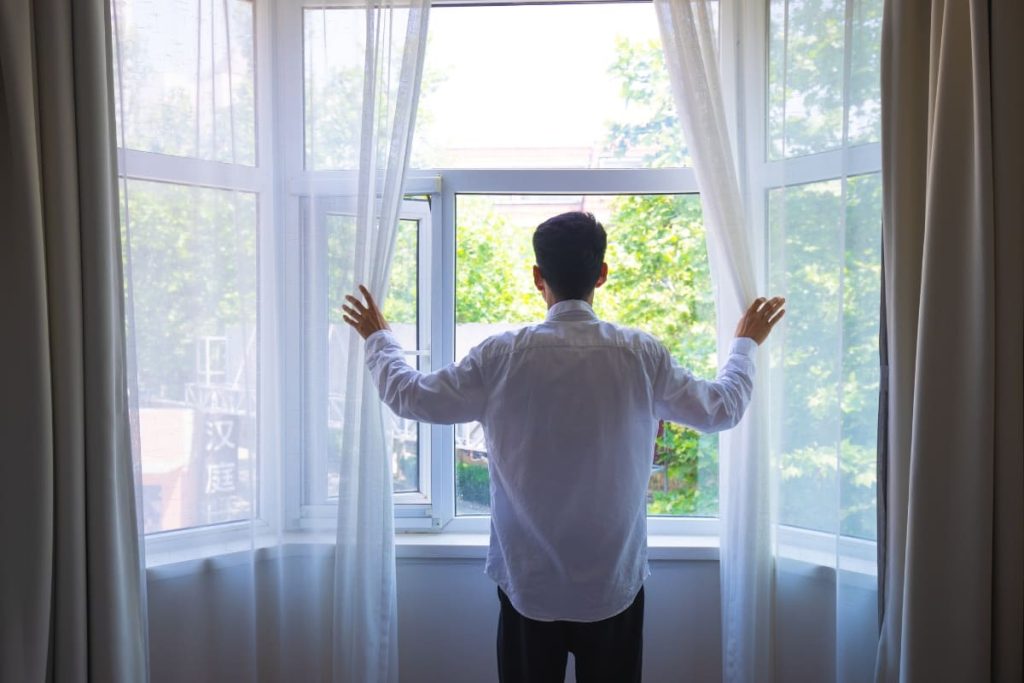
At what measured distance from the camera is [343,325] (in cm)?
178

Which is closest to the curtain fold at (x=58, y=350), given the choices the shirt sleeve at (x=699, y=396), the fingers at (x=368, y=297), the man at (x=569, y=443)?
the fingers at (x=368, y=297)

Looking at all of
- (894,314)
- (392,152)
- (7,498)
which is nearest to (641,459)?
(894,314)

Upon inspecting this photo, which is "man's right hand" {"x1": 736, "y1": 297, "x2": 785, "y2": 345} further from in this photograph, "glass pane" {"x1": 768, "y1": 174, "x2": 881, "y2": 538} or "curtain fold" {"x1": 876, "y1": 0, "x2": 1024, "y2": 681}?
"curtain fold" {"x1": 876, "y1": 0, "x2": 1024, "y2": 681}

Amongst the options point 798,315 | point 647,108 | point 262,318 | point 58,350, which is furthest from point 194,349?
point 798,315

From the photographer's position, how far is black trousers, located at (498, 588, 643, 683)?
1480 mm

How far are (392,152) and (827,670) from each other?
1.64 m

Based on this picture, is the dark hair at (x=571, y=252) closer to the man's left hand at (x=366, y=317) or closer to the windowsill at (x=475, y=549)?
the man's left hand at (x=366, y=317)

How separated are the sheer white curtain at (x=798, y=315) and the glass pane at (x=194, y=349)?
116cm

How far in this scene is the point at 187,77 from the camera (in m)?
1.69

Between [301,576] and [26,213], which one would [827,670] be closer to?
[301,576]

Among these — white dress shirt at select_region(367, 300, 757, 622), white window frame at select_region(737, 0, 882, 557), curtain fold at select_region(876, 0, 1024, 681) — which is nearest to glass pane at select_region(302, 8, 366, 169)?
white dress shirt at select_region(367, 300, 757, 622)

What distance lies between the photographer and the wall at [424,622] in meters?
1.75

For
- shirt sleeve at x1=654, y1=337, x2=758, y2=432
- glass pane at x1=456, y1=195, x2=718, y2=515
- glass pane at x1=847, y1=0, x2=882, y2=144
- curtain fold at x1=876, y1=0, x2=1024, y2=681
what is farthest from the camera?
glass pane at x1=456, y1=195, x2=718, y2=515

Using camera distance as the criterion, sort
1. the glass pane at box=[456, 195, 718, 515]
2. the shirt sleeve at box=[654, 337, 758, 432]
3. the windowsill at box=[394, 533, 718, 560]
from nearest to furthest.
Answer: the shirt sleeve at box=[654, 337, 758, 432]
the windowsill at box=[394, 533, 718, 560]
the glass pane at box=[456, 195, 718, 515]
